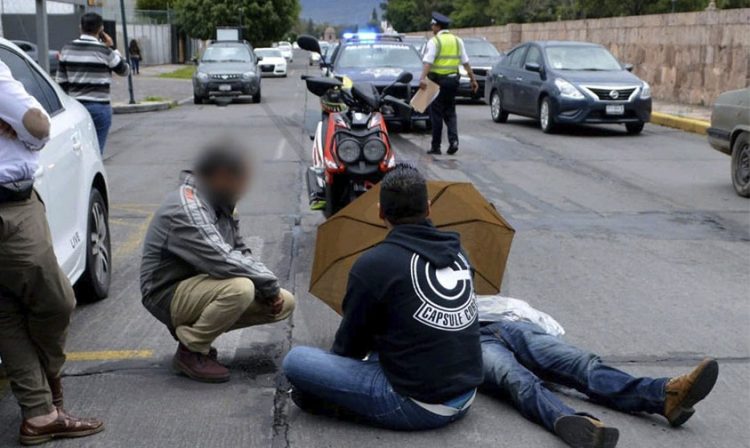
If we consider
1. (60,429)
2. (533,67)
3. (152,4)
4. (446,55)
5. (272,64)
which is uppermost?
(152,4)

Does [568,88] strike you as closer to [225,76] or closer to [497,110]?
[497,110]

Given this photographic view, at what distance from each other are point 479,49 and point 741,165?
57.5 feet

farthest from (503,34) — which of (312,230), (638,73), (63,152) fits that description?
(63,152)

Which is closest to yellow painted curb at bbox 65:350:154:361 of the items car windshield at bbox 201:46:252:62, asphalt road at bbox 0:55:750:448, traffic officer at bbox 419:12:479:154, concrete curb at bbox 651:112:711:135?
asphalt road at bbox 0:55:750:448

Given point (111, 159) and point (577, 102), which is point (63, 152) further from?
point (577, 102)

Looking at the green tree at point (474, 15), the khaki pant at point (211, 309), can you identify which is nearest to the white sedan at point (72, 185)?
the khaki pant at point (211, 309)

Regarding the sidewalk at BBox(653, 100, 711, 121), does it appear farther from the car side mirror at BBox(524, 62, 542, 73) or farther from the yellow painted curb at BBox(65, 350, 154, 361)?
the yellow painted curb at BBox(65, 350, 154, 361)

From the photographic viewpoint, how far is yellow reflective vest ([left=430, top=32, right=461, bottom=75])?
13.8 meters

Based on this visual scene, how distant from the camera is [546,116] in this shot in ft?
59.0

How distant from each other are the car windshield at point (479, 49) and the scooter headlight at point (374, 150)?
1988 centimetres

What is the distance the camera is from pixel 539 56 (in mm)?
Result: 18766

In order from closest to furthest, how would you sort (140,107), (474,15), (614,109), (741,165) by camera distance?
(741,165) < (614,109) < (140,107) < (474,15)

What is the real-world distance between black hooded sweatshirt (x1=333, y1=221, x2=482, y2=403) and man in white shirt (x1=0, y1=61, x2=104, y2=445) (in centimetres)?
128

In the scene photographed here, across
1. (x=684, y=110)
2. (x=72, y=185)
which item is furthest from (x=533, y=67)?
(x=72, y=185)
